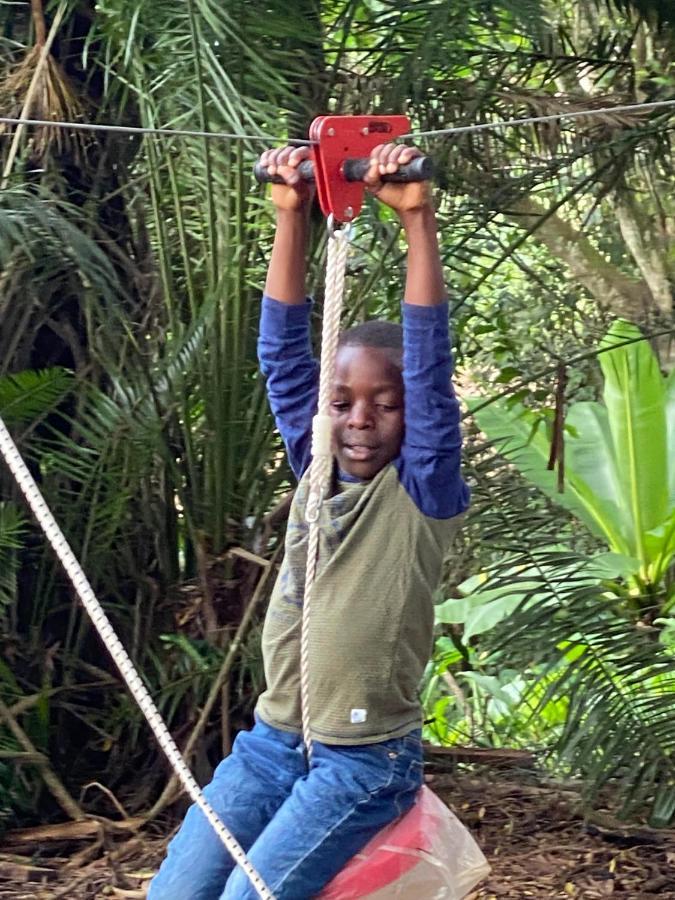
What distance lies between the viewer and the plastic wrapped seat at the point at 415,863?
1607 millimetres

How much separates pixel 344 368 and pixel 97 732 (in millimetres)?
1480

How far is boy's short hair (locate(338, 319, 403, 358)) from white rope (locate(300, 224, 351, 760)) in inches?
5.4

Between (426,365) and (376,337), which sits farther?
(376,337)

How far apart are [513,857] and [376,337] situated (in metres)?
1.48

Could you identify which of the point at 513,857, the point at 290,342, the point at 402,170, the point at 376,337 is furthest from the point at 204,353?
the point at 513,857

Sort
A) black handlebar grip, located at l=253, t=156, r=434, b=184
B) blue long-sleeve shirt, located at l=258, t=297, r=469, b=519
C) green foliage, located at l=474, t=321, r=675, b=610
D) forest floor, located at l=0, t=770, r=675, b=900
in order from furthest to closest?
green foliage, located at l=474, t=321, r=675, b=610 < forest floor, located at l=0, t=770, r=675, b=900 < blue long-sleeve shirt, located at l=258, t=297, r=469, b=519 < black handlebar grip, located at l=253, t=156, r=434, b=184

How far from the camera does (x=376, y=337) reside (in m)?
1.71

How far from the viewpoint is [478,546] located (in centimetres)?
284

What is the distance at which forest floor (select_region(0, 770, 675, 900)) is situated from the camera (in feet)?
8.28

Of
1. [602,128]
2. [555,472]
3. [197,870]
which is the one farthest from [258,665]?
[602,128]

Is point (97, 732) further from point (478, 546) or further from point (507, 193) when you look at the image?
point (507, 193)

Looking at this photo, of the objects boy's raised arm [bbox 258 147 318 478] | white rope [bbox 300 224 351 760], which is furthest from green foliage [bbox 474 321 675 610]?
white rope [bbox 300 224 351 760]

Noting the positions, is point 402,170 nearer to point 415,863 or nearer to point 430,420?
point 430,420

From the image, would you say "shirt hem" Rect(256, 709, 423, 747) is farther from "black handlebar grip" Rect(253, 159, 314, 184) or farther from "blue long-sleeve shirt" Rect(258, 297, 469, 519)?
"black handlebar grip" Rect(253, 159, 314, 184)
